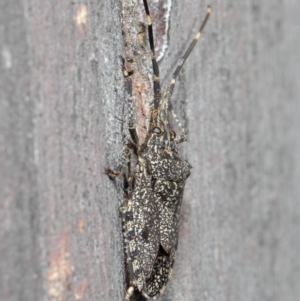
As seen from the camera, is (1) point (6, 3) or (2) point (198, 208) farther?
(2) point (198, 208)

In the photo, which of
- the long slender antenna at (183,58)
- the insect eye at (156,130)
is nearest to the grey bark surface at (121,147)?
the long slender antenna at (183,58)

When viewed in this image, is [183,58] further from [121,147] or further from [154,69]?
[121,147]

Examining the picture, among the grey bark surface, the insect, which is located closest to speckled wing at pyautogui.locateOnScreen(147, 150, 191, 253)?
the insect

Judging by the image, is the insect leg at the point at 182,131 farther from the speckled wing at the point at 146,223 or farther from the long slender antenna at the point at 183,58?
the speckled wing at the point at 146,223

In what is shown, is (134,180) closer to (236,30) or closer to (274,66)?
(236,30)

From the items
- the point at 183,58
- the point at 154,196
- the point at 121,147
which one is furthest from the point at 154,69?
the point at 154,196

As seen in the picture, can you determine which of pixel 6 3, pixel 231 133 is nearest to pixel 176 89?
pixel 231 133
